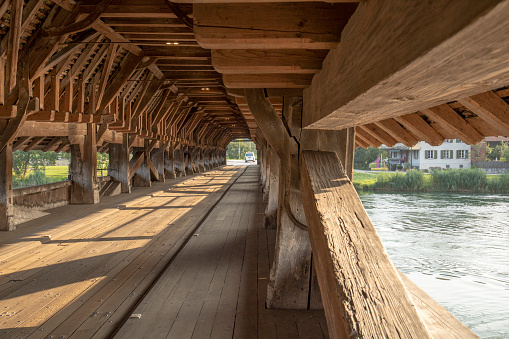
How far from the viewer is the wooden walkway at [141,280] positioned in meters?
3.08

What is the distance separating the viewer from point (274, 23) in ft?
5.49

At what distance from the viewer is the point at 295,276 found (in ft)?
10.5

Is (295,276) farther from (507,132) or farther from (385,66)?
(385,66)

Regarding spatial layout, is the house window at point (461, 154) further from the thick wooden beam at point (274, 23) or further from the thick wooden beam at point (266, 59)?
the thick wooden beam at point (274, 23)

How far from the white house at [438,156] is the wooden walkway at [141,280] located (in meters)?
33.5

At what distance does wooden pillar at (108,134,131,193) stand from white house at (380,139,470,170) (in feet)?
95.8

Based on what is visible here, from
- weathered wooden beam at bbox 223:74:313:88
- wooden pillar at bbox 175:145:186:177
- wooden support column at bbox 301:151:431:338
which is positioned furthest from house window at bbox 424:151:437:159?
wooden support column at bbox 301:151:431:338

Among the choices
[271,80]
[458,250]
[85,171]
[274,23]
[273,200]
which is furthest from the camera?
[458,250]

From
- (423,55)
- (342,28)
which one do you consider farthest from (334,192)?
(423,55)

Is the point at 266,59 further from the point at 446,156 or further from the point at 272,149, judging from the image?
the point at 446,156

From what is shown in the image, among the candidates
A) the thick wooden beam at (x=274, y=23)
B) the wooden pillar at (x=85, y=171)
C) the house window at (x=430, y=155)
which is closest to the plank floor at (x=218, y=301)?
the thick wooden beam at (x=274, y=23)

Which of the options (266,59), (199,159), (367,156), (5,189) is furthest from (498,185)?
(266,59)

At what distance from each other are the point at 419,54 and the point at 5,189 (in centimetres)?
687

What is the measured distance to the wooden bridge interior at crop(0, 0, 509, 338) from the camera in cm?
107
